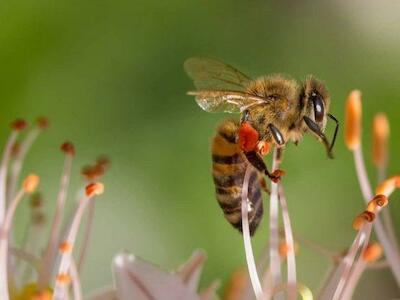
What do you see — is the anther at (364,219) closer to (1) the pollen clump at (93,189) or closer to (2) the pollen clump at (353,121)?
(2) the pollen clump at (353,121)

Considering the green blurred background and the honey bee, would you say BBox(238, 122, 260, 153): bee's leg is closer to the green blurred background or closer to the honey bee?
the honey bee

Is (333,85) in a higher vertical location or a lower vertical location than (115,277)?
higher

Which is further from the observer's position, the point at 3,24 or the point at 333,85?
the point at 333,85

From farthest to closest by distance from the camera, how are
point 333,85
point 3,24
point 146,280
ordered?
point 333,85 < point 3,24 < point 146,280

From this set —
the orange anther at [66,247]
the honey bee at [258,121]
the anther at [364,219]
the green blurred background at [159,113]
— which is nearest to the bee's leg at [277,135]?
the honey bee at [258,121]

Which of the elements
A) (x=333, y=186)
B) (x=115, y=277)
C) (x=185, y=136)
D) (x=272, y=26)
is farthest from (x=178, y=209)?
(x=115, y=277)

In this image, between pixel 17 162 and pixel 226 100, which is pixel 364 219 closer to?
pixel 226 100

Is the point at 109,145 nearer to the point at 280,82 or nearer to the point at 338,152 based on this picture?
the point at 338,152
